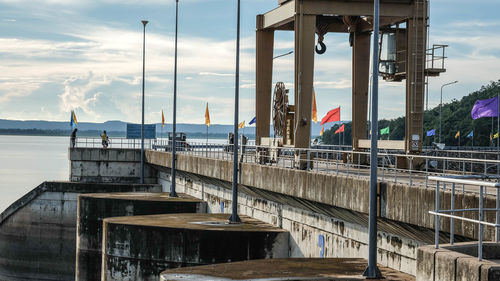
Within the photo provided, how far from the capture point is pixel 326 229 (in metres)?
24.3

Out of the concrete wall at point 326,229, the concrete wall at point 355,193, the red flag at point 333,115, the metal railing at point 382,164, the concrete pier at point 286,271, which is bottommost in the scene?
the concrete pier at point 286,271

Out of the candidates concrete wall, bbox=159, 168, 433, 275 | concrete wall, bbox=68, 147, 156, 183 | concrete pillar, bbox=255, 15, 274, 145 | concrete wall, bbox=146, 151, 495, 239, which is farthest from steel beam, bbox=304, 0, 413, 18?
concrete wall, bbox=68, 147, 156, 183

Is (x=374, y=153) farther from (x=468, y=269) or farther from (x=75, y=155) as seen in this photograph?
(x=75, y=155)

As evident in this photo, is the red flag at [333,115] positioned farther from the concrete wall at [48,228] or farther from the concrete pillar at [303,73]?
the concrete pillar at [303,73]

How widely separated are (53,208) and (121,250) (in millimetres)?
22325

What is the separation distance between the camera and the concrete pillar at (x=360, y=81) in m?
36.2

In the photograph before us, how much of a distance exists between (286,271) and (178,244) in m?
7.82

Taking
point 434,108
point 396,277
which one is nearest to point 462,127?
point 434,108

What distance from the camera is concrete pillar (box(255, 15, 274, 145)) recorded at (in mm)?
36125

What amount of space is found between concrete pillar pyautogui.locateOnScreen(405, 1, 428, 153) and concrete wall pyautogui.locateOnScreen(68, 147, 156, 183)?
2666 centimetres

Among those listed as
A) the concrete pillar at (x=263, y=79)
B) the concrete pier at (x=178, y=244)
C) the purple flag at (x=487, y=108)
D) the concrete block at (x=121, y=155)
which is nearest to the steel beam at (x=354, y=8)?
the concrete pillar at (x=263, y=79)

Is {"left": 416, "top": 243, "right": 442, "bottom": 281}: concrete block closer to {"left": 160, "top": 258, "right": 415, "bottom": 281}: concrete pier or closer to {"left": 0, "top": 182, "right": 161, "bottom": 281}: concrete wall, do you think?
{"left": 160, "top": 258, "right": 415, "bottom": 281}: concrete pier

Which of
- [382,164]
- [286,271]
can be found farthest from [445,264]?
[382,164]

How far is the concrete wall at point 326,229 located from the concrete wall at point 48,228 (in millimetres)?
16898
